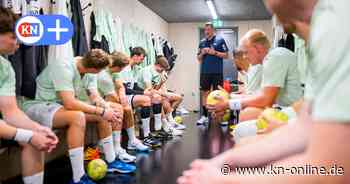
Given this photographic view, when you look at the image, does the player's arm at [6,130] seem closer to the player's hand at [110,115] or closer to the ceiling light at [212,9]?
the player's hand at [110,115]

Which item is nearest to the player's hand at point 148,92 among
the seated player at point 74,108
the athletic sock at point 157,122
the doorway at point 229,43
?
the athletic sock at point 157,122

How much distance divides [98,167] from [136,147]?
49.4 inches

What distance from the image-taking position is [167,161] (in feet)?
11.8

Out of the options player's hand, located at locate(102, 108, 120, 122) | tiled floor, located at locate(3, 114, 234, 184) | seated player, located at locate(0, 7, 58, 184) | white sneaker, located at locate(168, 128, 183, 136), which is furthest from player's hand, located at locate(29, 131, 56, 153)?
white sneaker, located at locate(168, 128, 183, 136)

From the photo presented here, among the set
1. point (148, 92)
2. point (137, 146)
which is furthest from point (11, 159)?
point (148, 92)

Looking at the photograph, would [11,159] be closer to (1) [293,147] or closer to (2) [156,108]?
A: (1) [293,147]

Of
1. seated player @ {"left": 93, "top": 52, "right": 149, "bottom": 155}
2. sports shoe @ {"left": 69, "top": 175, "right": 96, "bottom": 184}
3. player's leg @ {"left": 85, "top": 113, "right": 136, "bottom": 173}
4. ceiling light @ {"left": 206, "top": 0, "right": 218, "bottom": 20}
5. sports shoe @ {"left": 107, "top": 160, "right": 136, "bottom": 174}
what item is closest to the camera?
sports shoe @ {"left": 69, "top": 175, "right": 96, "bottom": 184}

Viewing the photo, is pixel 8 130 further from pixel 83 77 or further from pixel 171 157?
pixel 171 157

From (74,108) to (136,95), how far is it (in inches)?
75.5

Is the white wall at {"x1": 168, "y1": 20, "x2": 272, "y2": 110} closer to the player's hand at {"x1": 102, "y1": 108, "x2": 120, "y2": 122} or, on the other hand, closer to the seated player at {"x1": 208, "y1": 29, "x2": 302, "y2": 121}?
the player's hand at {"x1": 102, "y1": 108, "x2": 120, "y2": 122}

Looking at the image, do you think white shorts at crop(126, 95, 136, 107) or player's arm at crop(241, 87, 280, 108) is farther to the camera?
white shorts at crop(126, 95, 136, 107)

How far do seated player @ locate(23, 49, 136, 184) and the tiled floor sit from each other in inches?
7.7

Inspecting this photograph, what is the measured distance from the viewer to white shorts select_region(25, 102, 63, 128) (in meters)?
2.95

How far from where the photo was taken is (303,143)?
0.73 meters
